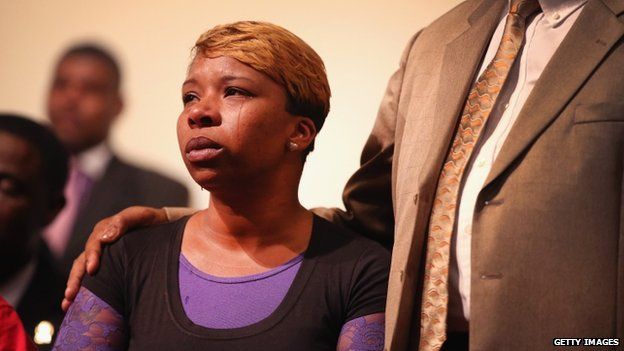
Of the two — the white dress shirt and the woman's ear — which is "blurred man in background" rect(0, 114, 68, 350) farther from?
the white dress shirt

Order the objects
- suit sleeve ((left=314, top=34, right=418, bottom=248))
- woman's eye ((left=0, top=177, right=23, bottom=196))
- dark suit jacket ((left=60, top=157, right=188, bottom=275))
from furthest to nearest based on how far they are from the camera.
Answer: dark suit jacket ((left=60, top=157, right=188, bottom=275)), woman's eye ((left=0, top=177, right=23, bottom=196)), suit sleeve ((left=314, top=34, right=418, bottom=248))

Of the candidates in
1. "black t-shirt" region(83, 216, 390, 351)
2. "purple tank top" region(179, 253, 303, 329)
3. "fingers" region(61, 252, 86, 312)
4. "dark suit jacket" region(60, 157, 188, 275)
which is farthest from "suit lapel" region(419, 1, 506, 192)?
"dark suit jacket" region(60, 157, 188, 275)

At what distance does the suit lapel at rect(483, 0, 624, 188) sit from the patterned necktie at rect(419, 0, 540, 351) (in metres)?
0.12

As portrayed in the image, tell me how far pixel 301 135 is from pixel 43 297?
1414 millimetres

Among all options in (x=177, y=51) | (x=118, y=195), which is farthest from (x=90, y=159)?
(x=177, y=51)

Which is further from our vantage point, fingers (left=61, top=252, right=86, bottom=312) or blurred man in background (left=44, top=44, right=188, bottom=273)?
blurred man in background (left=44, top=44, right=188, bottom=273)

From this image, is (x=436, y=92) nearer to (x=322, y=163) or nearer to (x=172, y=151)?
(x=322, y=163)

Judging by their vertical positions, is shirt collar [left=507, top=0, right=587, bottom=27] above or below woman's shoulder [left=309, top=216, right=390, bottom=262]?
above

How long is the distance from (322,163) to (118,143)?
0.80 meters

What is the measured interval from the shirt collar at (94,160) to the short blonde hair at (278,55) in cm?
126

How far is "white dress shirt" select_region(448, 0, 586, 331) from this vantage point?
1628mm

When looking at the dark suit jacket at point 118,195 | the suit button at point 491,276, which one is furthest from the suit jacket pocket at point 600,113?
the dark suit jacket at point 118,195

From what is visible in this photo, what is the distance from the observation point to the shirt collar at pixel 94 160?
2988 mm

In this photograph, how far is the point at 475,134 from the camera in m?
1.69
